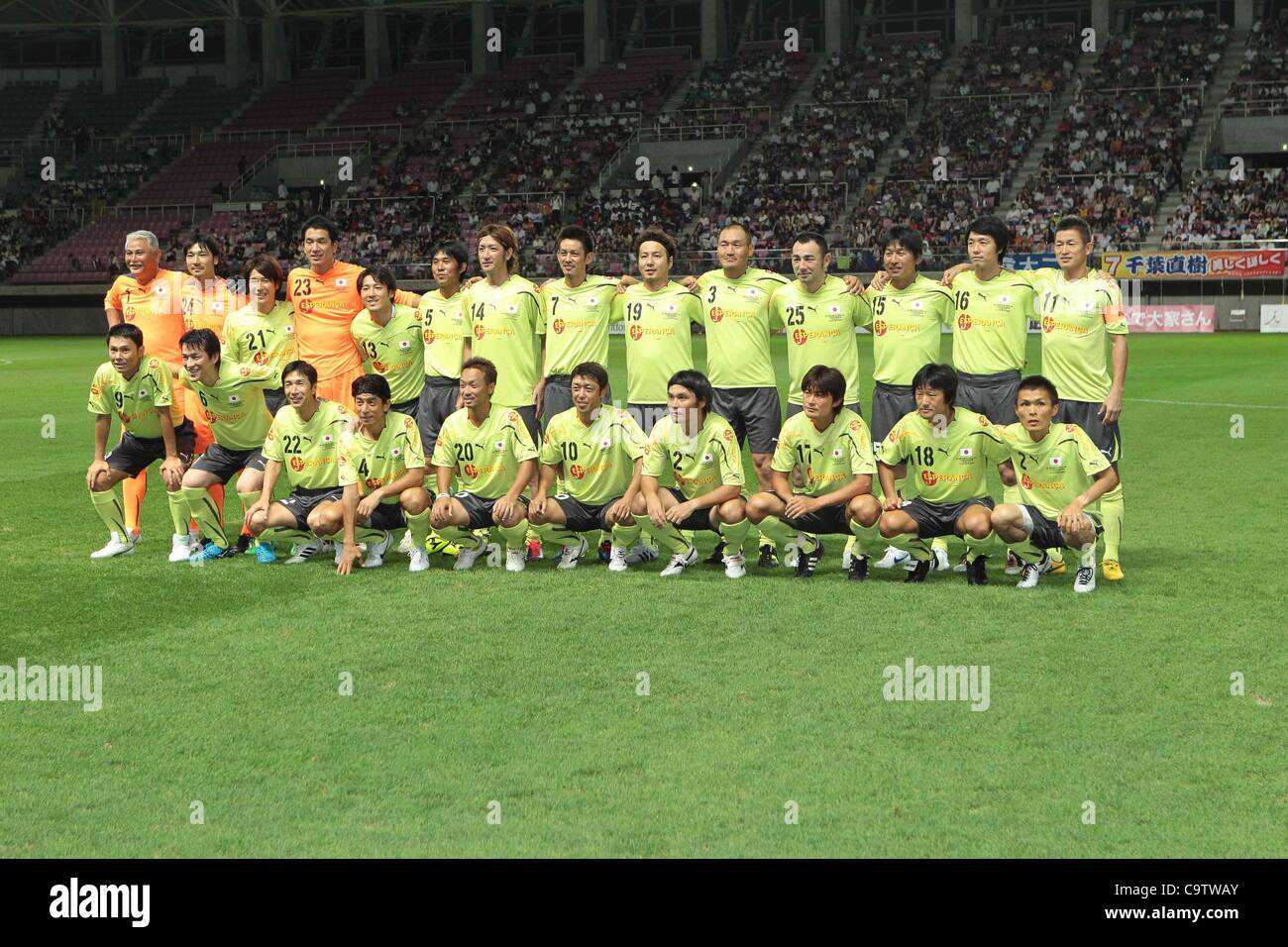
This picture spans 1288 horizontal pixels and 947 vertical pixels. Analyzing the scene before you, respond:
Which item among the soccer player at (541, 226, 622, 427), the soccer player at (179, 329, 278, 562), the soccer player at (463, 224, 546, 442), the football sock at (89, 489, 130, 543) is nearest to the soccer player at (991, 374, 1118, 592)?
the soccer player at (541, 226, 622, 427)

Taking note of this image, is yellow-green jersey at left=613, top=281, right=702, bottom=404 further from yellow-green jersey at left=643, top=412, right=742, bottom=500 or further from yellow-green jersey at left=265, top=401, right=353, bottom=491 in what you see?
yellow-green jersey at left=265, top=401, right=353, bottom=491

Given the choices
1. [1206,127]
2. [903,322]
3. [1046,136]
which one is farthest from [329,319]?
[1206,127]

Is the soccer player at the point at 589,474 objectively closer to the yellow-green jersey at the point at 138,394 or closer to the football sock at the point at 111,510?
the yellow-green jersey at the point at 138,394

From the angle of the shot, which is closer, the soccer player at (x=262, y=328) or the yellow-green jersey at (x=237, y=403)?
the yellow-green jersey at (x=237, y=403)

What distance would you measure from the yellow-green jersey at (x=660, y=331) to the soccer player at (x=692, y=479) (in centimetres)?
64

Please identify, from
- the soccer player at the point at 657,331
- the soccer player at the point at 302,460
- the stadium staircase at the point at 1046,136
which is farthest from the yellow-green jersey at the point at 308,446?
the stadium staircase at the point at 1046,136

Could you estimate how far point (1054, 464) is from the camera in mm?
8531

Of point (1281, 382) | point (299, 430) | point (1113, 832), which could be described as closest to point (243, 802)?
point (1113, 832)

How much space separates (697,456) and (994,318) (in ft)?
6.90

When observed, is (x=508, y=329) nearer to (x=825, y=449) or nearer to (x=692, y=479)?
(x=692, y=479)

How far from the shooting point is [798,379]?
32.1ft

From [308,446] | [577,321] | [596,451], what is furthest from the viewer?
[577,321]

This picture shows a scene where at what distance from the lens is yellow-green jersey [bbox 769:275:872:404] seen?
9.50m

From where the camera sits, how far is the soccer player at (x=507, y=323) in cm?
1009
